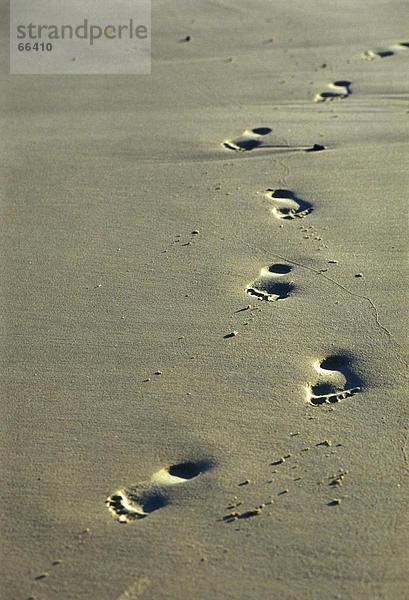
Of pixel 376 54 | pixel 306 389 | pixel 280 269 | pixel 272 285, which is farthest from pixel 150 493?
pixel 376 54

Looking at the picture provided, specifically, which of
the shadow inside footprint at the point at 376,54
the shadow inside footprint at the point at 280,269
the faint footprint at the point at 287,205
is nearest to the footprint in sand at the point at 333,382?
the shadow inside footprint at the point at 280,269

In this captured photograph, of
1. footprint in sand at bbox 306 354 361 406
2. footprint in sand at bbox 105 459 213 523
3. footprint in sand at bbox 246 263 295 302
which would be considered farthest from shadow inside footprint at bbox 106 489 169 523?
footprint in sand at bbox 246 263 295 302

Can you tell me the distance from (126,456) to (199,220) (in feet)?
4.51

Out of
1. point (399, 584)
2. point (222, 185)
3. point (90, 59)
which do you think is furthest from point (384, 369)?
point (90, 59)

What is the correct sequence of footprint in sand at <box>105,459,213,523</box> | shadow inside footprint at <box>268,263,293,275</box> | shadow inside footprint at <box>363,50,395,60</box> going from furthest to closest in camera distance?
shadow inside footprint at <box>363,50,395,60</box> < shadow inside footprint at <box>268,263,293,275</box> < footprint in sand at <box>105,459,213,523</box>

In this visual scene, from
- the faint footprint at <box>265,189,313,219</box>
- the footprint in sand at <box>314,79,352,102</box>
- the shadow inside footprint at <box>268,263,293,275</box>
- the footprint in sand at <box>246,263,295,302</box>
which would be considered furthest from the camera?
the footprint in sand at <box>314,79,352,102</box>

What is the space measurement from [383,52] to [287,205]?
1931 millimetres

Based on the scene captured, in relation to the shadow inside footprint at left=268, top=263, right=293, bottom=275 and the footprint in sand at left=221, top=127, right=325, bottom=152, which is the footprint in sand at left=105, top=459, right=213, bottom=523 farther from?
the footprint in sand at left=221, top=127, right=325, bottom=152

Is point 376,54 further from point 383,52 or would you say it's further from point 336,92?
point 336,92

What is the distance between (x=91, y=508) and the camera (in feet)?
7.96

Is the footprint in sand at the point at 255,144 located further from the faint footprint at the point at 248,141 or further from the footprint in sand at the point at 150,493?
the footprint in sand at the point at 150,493

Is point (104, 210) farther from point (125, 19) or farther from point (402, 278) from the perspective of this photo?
point (125, 19)

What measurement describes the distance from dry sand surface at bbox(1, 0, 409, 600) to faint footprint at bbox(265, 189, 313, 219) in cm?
1

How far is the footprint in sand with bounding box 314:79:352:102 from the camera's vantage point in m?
4.82
